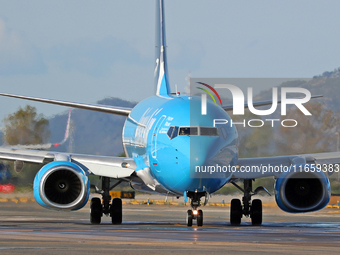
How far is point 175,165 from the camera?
723 inches

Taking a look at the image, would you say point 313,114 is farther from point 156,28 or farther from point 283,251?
point 283,251

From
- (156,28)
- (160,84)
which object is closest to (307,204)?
(160,84)

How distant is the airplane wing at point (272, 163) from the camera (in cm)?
2175

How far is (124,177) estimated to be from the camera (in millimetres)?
21859

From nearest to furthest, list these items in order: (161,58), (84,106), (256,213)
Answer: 1. (256,213)
2. (84,106)
3. (161,58)

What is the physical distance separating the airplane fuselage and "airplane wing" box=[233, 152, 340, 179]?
2471 mm

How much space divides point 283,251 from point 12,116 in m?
35.5

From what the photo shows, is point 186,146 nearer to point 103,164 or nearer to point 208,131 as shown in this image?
point 208,131

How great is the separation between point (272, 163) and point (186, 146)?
5202 mm

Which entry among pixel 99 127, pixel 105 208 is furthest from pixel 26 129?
pixel 105 208

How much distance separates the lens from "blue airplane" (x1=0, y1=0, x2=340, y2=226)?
1827 cm

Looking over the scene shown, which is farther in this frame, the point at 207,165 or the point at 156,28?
the point at 156,28

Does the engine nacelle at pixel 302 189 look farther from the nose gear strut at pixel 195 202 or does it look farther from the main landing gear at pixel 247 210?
the nose gear strut at pixel 195 202

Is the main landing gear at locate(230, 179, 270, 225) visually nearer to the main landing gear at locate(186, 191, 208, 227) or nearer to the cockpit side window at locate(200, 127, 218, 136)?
the main landing gear at locate(186, 191, 208, 227)
